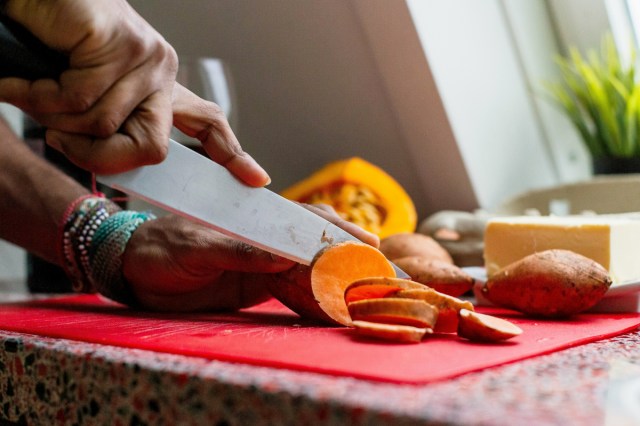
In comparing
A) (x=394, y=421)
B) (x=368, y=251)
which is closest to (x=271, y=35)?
(x=368, y=251)

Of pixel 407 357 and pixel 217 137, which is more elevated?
pixel 217 137

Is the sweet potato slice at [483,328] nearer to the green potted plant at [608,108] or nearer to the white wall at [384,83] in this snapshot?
the white wall at [384,83]

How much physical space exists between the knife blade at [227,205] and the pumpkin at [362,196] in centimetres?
60

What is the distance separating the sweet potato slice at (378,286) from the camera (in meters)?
0.89

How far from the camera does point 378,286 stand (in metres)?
0.89

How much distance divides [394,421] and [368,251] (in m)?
0.41

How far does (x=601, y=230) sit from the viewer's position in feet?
3.83

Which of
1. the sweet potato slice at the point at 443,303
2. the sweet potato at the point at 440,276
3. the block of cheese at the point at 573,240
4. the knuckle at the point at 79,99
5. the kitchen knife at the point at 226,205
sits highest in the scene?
the knuckle at the point at 79,99

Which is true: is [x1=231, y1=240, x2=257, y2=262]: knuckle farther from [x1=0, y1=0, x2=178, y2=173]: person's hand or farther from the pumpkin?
the pumpkin

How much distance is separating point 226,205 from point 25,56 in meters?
0.26

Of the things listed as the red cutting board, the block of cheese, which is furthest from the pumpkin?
the red cutting board

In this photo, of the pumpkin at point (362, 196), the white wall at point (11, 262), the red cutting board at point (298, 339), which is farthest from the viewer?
the white wall at point (11, 262)

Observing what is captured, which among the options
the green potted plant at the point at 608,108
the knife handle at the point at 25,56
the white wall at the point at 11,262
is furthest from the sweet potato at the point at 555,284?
the white wall at the point at 11,262

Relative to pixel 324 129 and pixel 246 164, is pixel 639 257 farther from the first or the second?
pixel 324 129
